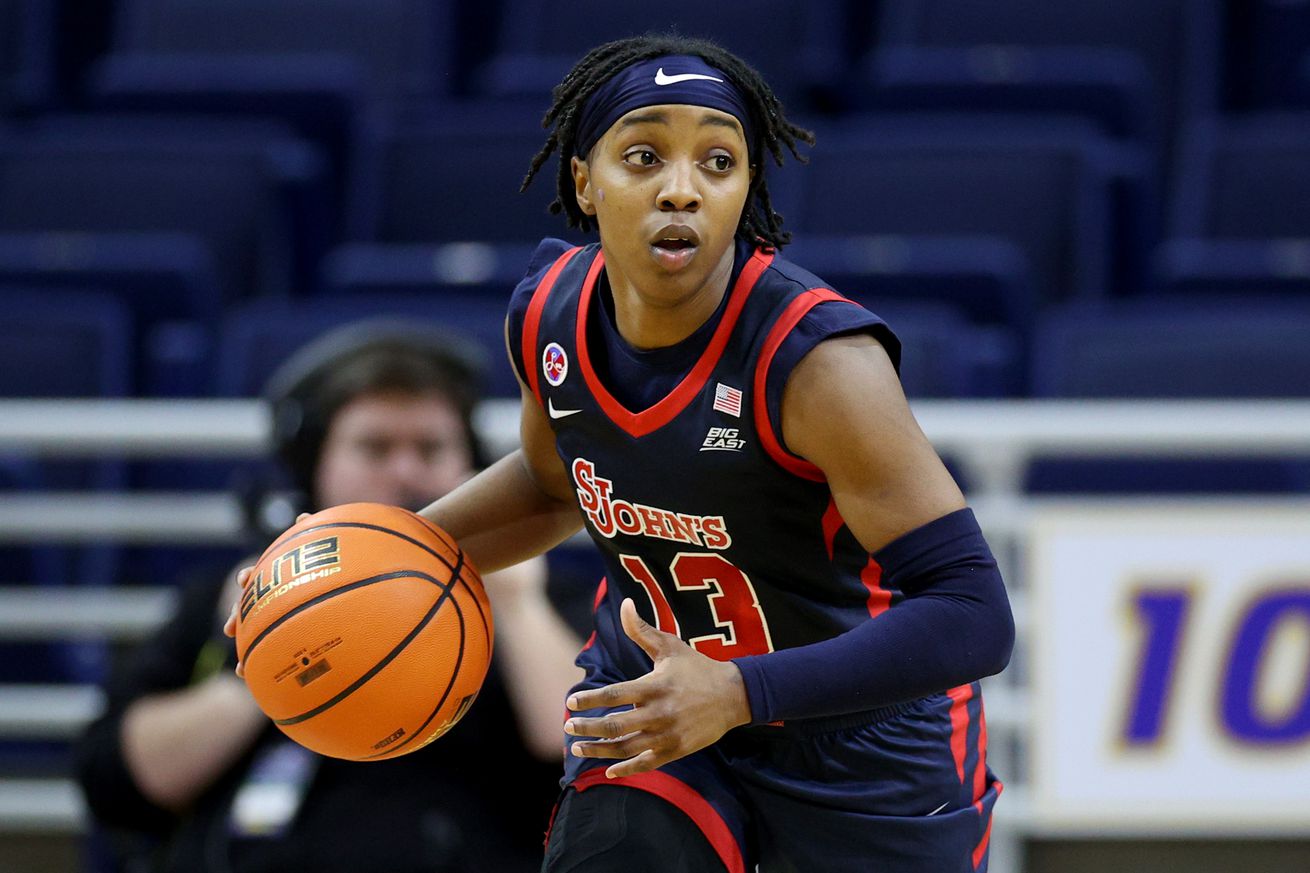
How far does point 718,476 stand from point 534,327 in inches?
16.2

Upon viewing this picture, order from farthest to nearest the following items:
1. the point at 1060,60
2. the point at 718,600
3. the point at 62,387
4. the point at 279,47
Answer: the point at 279,47
the point at 1060,60
the point at 62,387
the point at 718,600

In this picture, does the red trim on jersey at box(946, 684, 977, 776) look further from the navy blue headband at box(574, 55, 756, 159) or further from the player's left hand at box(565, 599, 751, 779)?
the navy blue headband at box(574, 55, 756, 159)

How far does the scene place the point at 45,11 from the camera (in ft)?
23.7

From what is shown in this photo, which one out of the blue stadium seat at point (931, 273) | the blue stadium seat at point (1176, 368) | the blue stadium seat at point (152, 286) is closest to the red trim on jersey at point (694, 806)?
the blue stadium seat at point (1176, 368)

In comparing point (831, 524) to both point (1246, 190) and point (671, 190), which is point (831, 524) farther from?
point (1246, 190)

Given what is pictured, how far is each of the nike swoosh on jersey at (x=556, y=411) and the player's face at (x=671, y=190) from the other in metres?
0.24

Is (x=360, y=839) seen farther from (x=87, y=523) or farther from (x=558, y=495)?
(x=87, y=523)

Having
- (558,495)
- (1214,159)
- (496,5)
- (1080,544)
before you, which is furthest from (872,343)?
(496,5)

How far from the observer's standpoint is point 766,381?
7.25 ft

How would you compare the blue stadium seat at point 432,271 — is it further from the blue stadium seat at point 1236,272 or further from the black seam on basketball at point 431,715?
the black seam on basketball at point 431,715

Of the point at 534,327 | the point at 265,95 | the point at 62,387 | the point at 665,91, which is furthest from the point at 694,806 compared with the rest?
the point at 265,95

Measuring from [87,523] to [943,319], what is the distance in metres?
2.21

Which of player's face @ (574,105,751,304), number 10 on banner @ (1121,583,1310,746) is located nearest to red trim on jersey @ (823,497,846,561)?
player's face @ (574,105,751,304)

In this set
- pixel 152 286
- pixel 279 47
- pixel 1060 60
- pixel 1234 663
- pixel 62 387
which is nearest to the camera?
pixel 1234 663
